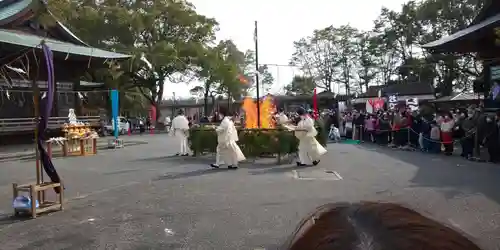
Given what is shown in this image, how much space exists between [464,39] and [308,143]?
22.9ft

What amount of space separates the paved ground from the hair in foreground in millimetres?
1997

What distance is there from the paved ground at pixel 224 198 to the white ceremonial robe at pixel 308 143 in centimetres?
53

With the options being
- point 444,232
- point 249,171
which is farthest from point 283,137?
point 444,232

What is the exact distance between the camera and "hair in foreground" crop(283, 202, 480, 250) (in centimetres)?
91

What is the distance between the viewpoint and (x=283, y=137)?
13.0 meters

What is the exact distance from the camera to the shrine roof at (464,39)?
13969 mm

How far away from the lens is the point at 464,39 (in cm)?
1480

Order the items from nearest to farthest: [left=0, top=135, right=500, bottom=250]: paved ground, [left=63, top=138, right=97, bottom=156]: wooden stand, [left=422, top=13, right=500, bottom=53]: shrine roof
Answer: [left=0, top=135, right=500, bottom=250]: paved ground → [left=422, top=13, right=500, bottom=53]: shrine roof → [left=63, top=138, right=97, bottom=156]: wooden stand

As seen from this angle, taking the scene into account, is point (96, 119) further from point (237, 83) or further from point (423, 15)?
point (423, 15)

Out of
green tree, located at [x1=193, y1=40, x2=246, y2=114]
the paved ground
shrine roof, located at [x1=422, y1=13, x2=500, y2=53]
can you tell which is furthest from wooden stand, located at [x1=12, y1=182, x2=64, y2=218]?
green tree, located at [x1=193, y1=40, x2=246, y2=114]

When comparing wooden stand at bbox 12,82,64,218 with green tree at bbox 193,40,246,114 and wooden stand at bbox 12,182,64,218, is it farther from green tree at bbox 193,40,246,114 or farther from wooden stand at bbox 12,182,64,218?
green tree at bbox 193,40,246,114

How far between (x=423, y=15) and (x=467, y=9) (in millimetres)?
3540

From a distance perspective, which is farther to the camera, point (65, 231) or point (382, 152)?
point (382, 152)

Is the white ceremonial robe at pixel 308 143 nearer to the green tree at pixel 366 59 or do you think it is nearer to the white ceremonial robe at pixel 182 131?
the white ceremonial robe at pixel 182 131
